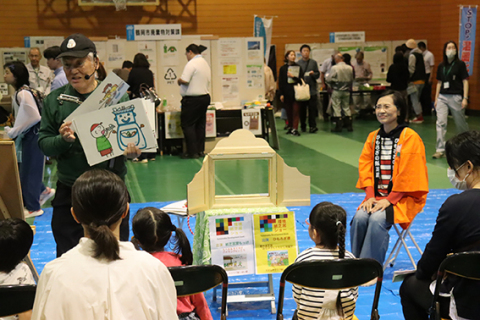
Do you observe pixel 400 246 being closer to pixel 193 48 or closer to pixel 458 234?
pixel 458 234

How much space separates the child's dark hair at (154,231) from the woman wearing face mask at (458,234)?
3.37 ft

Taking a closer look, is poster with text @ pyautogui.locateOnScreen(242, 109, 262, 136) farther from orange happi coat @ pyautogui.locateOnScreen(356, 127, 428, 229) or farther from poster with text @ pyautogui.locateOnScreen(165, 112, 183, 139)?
orange happi coat @ pyautogui.locateOnScreen(356, 127, 428, 229)

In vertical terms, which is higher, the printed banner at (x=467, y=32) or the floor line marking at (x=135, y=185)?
the printed banner at (x=467, y=32)

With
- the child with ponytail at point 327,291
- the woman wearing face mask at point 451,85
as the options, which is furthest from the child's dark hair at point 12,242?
the woman wearing face mask at point 451,85

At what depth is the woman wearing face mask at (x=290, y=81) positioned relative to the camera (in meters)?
10.1

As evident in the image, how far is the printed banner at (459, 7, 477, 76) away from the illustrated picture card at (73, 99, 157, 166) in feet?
34.7

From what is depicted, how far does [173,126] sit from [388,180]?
541 cm

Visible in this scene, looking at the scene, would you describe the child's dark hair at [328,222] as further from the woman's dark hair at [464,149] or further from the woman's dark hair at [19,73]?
the woman's dark hair at [19,73]

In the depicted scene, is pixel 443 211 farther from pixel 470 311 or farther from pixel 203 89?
pixel 203 89

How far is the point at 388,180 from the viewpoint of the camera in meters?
3.64

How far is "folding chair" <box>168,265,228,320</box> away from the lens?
75.3 inches

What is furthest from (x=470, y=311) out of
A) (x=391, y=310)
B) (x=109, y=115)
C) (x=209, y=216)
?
(x=109, y=115)

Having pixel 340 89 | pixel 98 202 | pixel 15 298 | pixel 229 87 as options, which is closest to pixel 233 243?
pixel 15 298

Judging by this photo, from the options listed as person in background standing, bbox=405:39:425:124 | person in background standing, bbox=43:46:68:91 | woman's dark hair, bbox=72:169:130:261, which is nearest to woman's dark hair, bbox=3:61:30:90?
person in background standing, bbox=43:46:68:91
